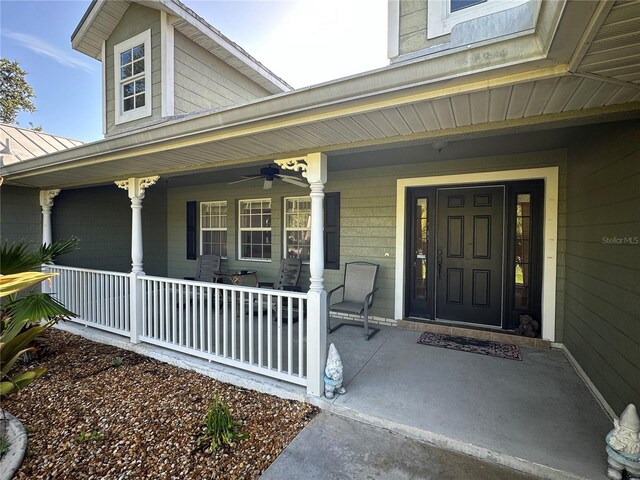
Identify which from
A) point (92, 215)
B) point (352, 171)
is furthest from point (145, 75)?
point (352, 171)

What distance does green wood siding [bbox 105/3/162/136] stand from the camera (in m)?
5.43

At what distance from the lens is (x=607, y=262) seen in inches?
99.6

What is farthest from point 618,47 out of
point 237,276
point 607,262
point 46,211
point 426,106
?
point 46,211

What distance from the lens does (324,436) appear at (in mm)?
2361

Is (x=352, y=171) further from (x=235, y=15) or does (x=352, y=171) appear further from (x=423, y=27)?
(x=235, y=15)

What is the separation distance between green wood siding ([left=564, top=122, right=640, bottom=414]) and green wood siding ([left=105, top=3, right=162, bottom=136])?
20.0 ft

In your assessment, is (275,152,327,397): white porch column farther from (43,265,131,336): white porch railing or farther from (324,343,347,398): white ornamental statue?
(43,265,131,336): white porch railing

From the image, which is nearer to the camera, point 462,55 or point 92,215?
point 462,55

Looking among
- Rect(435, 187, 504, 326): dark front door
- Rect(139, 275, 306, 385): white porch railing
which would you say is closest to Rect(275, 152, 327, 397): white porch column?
Rect(139, 275, 306, 385): white porch railing

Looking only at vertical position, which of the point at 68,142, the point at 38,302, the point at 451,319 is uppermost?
the point at 68,142

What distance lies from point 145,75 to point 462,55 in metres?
5.87

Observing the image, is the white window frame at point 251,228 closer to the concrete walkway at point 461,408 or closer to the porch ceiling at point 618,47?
the concrete walkway at point 461,408

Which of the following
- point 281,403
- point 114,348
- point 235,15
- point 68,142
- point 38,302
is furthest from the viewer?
point 68,142

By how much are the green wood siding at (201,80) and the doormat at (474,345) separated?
5582 millimetres
